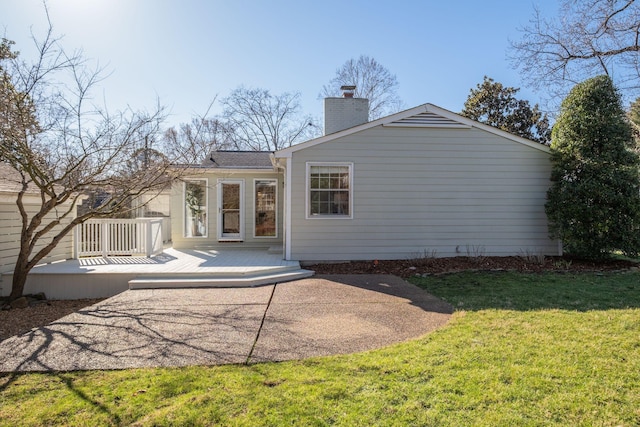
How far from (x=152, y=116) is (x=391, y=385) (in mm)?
6712

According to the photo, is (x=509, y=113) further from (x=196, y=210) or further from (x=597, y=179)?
(x=196, y=210)

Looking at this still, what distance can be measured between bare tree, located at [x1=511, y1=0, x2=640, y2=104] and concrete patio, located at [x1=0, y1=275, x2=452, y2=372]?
10.7 meters

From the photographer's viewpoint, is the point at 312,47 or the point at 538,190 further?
the point at 312,47

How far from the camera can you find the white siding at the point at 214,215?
35.0 feet

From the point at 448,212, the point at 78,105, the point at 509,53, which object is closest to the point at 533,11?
the point at 509,53

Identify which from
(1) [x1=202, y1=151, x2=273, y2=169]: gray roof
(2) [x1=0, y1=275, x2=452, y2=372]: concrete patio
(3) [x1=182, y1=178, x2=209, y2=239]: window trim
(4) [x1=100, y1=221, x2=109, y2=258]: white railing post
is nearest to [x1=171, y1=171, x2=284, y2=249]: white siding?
(3) [x1=182, y1=178, x2=209, y2=239]: window trim

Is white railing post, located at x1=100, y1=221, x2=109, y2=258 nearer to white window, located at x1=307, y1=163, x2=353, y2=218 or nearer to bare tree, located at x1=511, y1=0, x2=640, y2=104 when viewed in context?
white window, located at x1=307, y1=163, x2=353, y2=218

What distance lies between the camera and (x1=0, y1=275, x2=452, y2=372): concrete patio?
133 inches

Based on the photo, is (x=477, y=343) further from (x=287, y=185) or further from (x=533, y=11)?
(x=533, y=11)

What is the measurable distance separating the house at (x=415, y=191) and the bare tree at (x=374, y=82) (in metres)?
17.3

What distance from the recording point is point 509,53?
12375mm

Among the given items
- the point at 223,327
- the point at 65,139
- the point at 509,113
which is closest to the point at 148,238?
the point at 65,139

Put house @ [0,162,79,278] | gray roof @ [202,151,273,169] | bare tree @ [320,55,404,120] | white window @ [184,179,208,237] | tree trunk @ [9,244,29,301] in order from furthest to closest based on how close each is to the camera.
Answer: bare tree @ [320,55,404,120] → gray roof @ [202,151,273,169] → white window @ [184,179,208,237] → house @ [0,162,79,278] → tree trunk @ [9,244,29,301]

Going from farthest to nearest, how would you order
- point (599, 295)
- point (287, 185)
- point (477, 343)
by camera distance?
point (287, 185)
point (599, 295)
point (477, 343)
